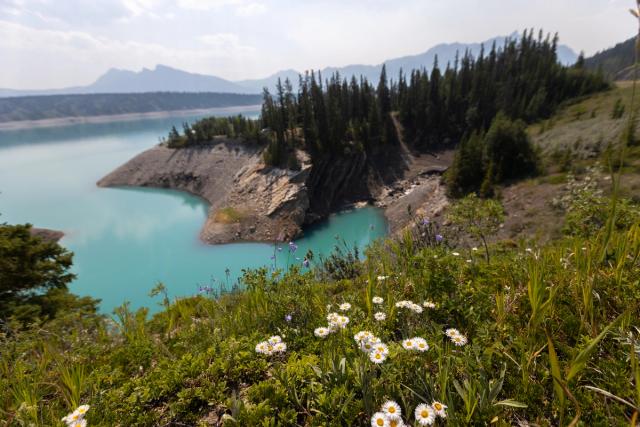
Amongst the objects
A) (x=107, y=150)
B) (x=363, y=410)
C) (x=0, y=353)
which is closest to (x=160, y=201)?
(x=0, y=353)

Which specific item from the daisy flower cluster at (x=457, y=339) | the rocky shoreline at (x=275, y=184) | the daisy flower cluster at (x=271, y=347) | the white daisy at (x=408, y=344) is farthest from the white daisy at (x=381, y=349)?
the rocky shoreline at (x=275, y=184)

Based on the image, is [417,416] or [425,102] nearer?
[417,416]

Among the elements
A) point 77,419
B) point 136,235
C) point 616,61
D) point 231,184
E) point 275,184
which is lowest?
point 136,235

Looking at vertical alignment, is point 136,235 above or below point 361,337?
below

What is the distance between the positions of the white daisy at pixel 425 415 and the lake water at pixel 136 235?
9042mm

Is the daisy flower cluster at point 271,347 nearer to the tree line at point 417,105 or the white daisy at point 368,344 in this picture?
the white daisy at point 368,344

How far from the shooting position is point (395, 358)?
280cm

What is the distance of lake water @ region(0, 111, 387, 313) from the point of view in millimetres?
28969

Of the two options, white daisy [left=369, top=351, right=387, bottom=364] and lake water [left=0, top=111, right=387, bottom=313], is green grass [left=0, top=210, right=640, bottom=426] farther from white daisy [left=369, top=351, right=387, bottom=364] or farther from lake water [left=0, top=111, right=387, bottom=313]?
lake water [left=0, top=111, right=387, bottom=313]

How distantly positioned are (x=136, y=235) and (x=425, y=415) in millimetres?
45937

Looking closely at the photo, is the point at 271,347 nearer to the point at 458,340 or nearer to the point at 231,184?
the point at 458,340

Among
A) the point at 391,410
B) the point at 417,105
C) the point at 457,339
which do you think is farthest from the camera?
the point at 417,105

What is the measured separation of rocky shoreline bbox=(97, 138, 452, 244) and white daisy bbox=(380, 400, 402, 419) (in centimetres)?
2961

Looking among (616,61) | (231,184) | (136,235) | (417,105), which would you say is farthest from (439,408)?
(616,61)
